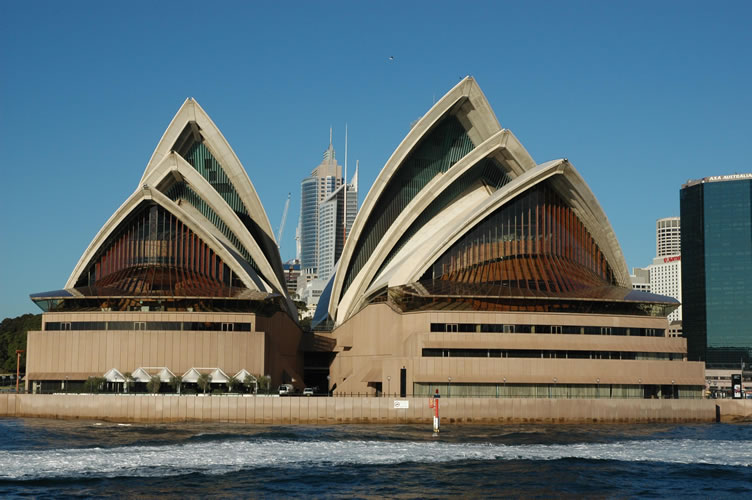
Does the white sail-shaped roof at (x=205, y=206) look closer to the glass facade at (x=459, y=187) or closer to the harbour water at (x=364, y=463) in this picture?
the glass facade at (x=459, y=187)

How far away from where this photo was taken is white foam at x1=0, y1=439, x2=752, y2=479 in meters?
44.2

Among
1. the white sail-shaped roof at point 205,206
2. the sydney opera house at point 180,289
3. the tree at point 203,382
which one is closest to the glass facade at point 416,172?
the white sail-shaped roof at point 205,206

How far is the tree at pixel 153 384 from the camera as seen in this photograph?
237 feet

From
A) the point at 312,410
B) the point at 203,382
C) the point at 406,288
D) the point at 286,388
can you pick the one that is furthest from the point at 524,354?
the point at 203,382

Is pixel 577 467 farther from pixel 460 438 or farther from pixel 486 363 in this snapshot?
pixel 486 363

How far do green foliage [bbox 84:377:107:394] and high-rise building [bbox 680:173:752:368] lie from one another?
12046 cm

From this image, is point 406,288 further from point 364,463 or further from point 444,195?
point 364,463

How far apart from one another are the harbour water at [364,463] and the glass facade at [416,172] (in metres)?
33.2

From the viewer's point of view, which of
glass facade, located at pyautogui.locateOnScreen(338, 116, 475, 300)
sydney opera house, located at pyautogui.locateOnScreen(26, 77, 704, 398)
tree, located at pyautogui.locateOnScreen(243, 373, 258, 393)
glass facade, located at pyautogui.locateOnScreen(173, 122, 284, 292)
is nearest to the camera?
sydney opera house, located at pyautogui.locateOnScreen(26, 77, 704, 398)

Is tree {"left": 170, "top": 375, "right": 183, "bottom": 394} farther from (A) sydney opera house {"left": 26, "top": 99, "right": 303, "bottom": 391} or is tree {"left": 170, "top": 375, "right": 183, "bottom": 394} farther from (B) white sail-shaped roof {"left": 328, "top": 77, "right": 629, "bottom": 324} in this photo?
(B) white sail-shaped roof {"left": 328, "top": 77, "right": 629, "bottom": 324}

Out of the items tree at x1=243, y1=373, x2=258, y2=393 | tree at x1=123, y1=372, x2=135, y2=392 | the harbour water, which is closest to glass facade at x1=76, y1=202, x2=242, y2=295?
tree at x1=243, y1=373, x2=258, y2=393

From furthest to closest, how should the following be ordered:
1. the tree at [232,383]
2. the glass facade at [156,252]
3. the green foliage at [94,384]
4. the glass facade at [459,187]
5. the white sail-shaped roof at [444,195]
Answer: the glass facade at [459,187] → the glass facade at [156,252] → the white sail-shaped roof at [444,195] → the tree at [232,383] → the green foliage at [94,384]

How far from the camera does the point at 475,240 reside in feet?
269

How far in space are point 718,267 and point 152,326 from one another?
387ft
